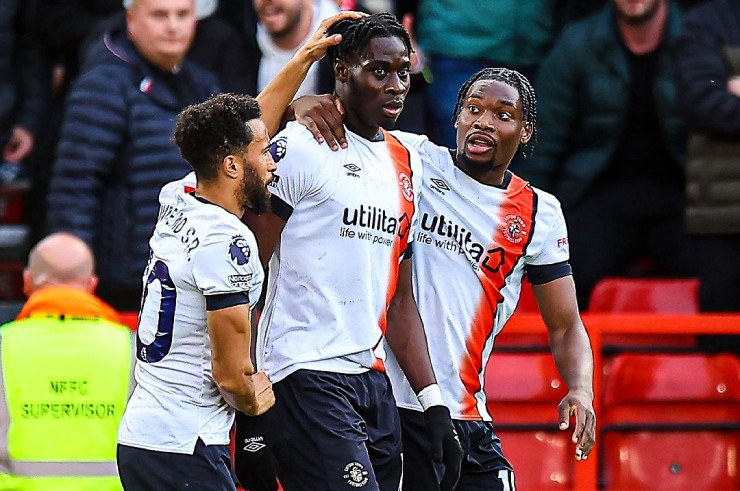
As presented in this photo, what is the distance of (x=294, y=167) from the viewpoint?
436 cm

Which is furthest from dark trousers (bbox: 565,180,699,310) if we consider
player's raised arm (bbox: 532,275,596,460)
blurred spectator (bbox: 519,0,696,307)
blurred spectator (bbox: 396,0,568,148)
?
player's raised arm (bbox: 532,275,596,460)

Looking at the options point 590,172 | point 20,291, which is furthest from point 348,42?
point 20,291

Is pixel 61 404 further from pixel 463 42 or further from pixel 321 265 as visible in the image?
pixel 463 42

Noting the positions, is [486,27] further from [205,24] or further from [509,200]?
[509,200]

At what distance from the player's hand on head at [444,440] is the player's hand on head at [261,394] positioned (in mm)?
610

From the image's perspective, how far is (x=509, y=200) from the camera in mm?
4988

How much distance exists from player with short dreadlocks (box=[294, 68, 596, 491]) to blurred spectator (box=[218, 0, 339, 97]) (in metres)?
1.98

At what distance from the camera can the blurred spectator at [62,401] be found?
5129 millimetres

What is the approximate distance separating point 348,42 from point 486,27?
3.05 meters

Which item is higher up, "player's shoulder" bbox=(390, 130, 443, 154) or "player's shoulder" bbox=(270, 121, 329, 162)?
"player's shoulder" bbox=(390, 130, 443, 154)

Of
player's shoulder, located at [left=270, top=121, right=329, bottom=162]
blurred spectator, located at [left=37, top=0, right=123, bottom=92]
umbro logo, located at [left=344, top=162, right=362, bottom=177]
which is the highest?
blurred spectator, located at [left=37, top=0, right=123, bottom=92]

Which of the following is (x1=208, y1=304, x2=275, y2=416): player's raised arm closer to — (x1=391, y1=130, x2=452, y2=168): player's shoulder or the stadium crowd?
the stadium crowd

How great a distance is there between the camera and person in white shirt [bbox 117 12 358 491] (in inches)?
158

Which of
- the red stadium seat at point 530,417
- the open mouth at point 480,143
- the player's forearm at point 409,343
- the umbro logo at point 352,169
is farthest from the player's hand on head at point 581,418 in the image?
the red stadium seat at point 530,417
